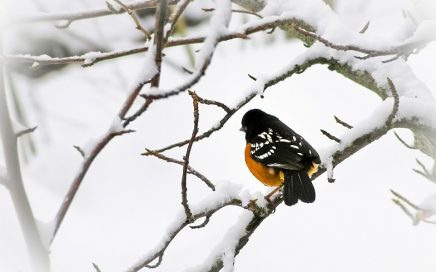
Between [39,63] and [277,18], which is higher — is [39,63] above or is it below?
below

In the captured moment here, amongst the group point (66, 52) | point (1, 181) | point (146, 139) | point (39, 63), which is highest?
point (1, 181)

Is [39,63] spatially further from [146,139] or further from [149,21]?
[149,21]

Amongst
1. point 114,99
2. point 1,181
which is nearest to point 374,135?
point 1,181

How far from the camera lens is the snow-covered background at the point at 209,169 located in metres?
4.14

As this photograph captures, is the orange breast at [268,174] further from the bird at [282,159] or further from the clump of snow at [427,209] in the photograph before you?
the clump of snow at [427,209]

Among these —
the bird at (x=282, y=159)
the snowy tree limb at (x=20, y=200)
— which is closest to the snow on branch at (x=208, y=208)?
the bird at (x=282, y=159)

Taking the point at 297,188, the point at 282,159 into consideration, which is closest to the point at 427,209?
the point at 297,188

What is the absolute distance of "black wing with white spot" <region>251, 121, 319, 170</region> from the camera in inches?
115

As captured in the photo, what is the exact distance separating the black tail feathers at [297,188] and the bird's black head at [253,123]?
598mm

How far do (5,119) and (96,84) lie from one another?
771 centimetres

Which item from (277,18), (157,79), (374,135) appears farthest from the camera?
(374,135)

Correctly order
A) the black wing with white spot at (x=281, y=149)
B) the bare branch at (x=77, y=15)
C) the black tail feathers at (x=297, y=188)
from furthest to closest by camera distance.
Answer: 1. the black wing with white spot at (x=281, y=149)
2. the black tail feathers at (x=297, y=188)
3. the bare branch at (x=77, y=15)

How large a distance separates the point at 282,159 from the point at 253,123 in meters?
→ 0.65

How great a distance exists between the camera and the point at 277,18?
6.68 ft
